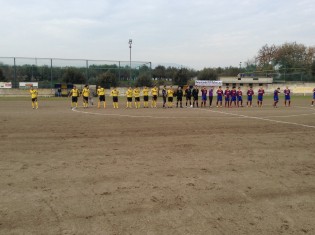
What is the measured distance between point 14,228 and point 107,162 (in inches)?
127

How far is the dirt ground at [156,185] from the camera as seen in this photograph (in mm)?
4191

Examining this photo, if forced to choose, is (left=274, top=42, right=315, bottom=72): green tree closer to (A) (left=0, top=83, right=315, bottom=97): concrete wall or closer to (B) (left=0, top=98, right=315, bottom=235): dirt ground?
(A) (left=0, top=83, right=315, bottom=97): concrete wall

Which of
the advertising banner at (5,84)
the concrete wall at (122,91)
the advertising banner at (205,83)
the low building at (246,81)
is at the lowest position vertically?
the concrete wall at (122,91)

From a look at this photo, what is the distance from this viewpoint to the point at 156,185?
5.63 meters

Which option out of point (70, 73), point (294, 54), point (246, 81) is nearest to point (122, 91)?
point (70, 73)

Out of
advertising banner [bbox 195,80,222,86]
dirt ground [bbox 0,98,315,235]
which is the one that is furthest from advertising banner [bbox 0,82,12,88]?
dirt ground [bbox 0,98,315,235]

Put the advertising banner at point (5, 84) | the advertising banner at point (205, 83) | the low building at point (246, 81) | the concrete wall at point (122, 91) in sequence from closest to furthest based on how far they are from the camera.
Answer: the concrete wall at point (122, 91) → the advertising banner at point (5, 84) → the advertising banner at point (205, 83) → the low building at point (246, 81)

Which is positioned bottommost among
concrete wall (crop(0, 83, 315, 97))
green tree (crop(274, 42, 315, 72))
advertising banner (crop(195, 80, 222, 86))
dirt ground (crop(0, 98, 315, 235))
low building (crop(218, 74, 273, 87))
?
dirt ground (crop(0, 98, 315, 235))

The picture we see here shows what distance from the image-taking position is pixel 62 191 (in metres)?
5.25

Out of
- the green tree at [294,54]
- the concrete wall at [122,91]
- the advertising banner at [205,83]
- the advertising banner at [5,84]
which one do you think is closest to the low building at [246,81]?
the concrete wall at [122,91]

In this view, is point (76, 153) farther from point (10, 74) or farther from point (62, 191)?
point (10, 74)

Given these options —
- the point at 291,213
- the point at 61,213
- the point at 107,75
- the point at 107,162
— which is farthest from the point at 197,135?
the point at 107,75

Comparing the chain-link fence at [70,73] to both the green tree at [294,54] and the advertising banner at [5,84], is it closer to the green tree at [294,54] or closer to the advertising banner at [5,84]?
the advertising banner at [5,84]

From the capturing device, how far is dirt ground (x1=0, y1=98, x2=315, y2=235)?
165 inches
